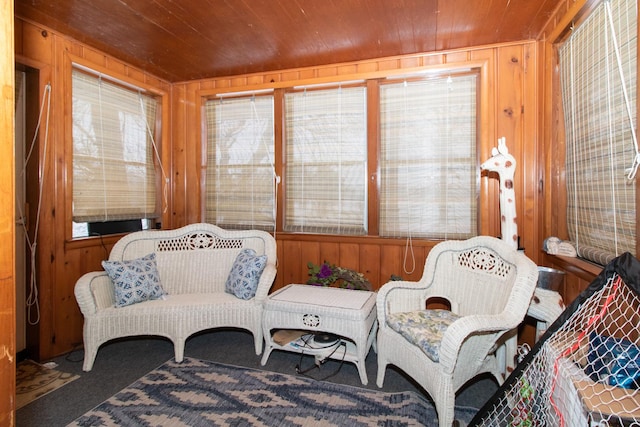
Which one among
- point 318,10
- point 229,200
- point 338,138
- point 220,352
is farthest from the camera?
point 229,200

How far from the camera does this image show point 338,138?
3102 millimetres

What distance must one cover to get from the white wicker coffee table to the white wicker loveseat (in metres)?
0.17

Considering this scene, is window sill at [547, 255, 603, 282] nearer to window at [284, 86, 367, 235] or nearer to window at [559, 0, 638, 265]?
window at [559, 0, 638, 265]

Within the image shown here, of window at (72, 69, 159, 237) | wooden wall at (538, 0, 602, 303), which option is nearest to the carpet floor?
wooden wall at (538, 0, 602, 303)

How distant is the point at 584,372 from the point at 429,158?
1.94m

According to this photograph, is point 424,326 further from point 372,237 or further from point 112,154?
point 112,154

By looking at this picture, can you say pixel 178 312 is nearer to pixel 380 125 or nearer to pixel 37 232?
pixel 37 232

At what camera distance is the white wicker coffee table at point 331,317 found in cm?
219

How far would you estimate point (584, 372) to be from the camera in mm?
1209

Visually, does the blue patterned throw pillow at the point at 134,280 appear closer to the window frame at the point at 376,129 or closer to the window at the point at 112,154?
the window at the point at 112,154

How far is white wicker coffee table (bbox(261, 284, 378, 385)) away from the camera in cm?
219

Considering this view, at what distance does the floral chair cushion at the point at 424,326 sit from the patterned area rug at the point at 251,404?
0.41 meters

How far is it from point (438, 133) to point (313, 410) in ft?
7.47

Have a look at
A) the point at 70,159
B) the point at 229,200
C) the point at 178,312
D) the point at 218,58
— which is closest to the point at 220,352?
the point at 178,312
